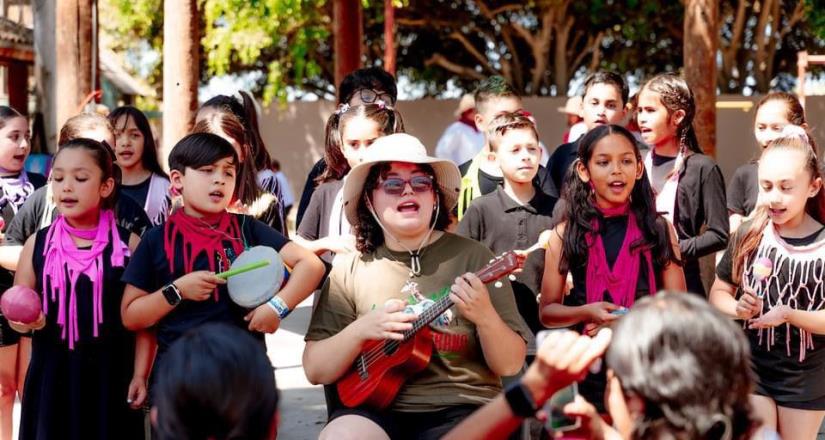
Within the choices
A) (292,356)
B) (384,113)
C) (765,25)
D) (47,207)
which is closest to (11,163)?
(47,207)

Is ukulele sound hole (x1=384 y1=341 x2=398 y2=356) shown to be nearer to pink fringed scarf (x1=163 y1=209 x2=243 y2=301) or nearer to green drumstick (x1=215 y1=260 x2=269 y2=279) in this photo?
green drumstick (x1=215 y1=260 x2=269 y2=279)

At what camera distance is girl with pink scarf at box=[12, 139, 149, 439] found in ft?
13.3

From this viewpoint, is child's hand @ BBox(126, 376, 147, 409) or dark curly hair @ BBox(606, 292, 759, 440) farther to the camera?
child's hand @ BBox(126, 376, 147, 409)

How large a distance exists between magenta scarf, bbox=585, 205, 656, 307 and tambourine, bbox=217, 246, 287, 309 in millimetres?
1198

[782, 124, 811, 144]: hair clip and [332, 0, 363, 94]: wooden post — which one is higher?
[332, 0, 363, 94]: wooden post

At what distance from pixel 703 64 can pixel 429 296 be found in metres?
6.63

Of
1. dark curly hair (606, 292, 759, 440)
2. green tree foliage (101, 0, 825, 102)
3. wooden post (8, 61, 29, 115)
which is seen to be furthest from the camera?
green tree foliage (101, 0, 825, 102)

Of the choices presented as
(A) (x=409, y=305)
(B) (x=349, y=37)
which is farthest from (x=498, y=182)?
(B) (x=349, y=37)

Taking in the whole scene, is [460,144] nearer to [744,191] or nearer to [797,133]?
[744,191]

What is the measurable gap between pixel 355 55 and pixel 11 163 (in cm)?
559

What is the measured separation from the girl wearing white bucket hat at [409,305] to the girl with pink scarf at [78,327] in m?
0.91

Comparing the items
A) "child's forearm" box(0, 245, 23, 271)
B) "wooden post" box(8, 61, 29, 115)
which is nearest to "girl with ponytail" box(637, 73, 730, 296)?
"child's forearm" box(0, 245, 23, 271)

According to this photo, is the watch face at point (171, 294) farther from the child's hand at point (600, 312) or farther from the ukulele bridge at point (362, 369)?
the child's hand at point (600, 312)

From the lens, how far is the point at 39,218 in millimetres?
4637
